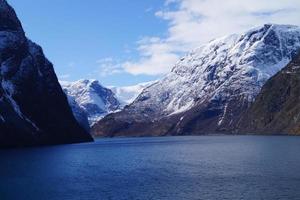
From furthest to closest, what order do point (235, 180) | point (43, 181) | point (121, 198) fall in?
1. point (43, 181)
2. point (235, 180)
3. point (121, 198)

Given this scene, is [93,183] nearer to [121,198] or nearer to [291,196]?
[121,198]

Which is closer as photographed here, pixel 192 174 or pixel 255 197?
pixel 255 197

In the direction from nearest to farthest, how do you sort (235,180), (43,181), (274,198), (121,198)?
(274,198)
(121,198)
(235,180)
(43,181)

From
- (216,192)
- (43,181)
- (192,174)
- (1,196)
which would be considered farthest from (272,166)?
(1,196)

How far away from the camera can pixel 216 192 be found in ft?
333

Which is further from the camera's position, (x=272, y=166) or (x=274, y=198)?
(x=272, y=166)

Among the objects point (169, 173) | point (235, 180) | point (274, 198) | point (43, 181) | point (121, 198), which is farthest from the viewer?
point (169, 173)

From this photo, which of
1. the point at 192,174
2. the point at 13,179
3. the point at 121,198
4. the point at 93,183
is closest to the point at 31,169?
the point at 13,179

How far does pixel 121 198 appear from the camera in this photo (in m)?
99.4

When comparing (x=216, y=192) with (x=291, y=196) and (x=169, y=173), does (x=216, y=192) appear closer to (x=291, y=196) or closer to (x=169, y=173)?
(x=291, y=196)

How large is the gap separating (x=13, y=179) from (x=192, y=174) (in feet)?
131

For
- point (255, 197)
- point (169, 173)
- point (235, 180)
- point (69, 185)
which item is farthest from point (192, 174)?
point (255, 197)

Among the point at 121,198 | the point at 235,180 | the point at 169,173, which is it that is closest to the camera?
the point at 121,198

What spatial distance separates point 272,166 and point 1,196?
70103 mm
